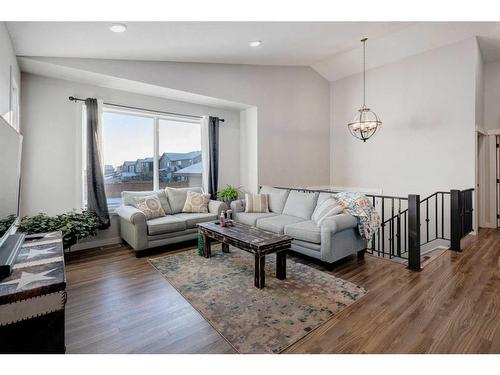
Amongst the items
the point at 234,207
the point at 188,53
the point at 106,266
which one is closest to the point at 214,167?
the point at 234,207

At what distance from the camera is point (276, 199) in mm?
4680

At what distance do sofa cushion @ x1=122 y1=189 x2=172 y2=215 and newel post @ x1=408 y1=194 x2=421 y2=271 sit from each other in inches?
143

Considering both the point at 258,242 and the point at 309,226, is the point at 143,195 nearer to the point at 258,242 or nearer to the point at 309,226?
the point at 258,242

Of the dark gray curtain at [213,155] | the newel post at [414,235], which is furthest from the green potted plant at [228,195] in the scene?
the newel post at [414,235]

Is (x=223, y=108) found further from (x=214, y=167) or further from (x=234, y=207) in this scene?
(x=234, y=207)

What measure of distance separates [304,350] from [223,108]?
4.75m

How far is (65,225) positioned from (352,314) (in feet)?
11.4

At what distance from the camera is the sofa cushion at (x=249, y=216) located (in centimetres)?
417

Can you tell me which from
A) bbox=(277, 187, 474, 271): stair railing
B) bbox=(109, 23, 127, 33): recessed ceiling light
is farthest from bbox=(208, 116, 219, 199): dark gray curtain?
bbox=(277, 187, 474, 271): stair railing

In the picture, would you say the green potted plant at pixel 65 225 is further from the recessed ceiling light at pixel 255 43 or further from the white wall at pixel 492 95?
the white wall at pixel 492 95

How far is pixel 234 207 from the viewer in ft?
15.5

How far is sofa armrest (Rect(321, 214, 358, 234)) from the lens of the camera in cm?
311

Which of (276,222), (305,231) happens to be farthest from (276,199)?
(305,231)

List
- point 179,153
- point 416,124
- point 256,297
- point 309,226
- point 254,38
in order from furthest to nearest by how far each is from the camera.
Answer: point 416,124 < point 179,153 < point 254,38 < point 309,226 < point 256,297
